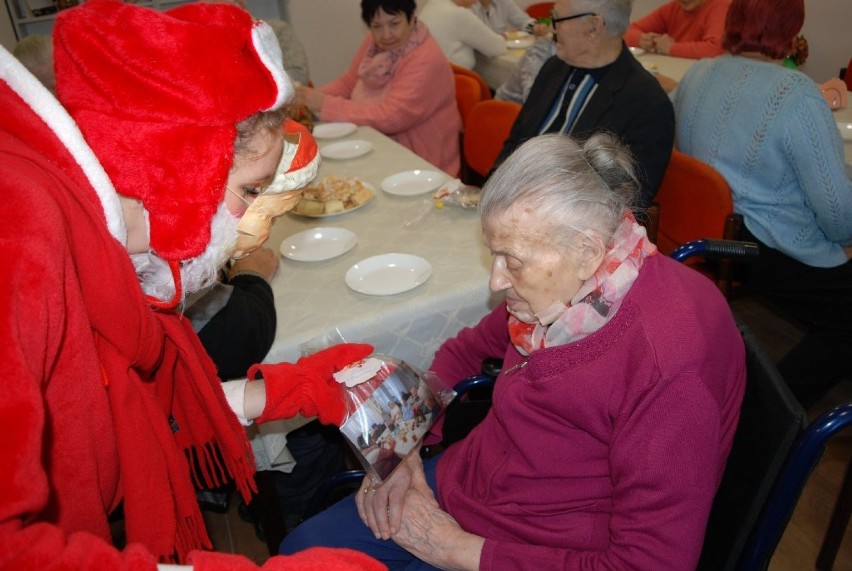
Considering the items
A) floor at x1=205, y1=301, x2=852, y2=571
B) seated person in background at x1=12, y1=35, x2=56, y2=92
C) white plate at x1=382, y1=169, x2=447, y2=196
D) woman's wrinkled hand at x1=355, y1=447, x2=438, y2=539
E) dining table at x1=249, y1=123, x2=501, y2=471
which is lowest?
floor at x1=205, y1=301, x2=852, y2=571

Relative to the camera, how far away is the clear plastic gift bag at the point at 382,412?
4.19 ft

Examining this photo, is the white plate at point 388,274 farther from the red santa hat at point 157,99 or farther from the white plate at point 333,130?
the white plate at point 333,130

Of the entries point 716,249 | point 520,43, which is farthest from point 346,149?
point 520,43

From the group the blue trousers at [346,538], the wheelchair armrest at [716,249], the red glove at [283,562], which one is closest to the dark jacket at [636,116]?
the wheelchair armrest at [716,249]

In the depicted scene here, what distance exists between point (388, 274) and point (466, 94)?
6.85 feet

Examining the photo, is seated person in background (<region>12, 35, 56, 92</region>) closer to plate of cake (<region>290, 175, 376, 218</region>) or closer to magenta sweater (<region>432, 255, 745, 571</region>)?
plate of cake (<region>290, 175, 376, 218</region>)

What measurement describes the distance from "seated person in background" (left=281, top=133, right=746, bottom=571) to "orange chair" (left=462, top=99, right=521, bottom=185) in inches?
66.1

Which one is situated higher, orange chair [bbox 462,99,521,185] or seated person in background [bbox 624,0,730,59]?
seated person in background [bbox 624,0,730,59]

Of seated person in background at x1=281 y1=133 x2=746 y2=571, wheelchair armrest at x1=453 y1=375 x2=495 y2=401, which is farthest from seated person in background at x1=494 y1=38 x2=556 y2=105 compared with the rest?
seated person in background at x1=281 y1=133 x2=746 y2=571

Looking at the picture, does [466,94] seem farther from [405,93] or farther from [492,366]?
[492,366]

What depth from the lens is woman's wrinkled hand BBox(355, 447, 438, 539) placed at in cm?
134

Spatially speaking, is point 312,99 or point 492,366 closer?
point 492,366

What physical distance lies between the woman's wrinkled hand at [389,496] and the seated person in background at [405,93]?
→ 2187 millimetres

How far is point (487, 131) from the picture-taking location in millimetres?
2936
